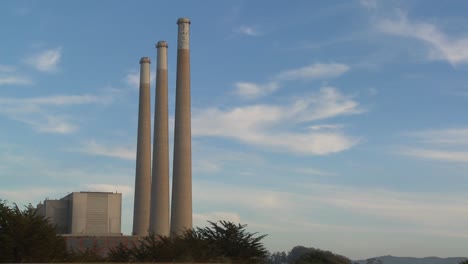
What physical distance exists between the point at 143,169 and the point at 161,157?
582cm

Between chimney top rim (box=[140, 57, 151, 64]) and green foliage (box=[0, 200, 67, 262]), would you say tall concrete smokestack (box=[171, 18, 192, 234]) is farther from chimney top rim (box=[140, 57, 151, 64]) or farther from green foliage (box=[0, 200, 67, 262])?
green foliage (box=[0, 200, 67, 262])

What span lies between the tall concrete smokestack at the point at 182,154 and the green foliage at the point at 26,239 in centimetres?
4236

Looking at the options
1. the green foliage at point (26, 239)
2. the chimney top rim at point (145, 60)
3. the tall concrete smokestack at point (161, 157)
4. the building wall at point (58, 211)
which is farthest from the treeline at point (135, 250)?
the building wall at point (58, 211)

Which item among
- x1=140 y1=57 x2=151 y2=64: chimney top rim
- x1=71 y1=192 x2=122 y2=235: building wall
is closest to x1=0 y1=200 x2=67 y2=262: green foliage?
x1=140 y1=57 x2=151 y2=64: chimney top rim

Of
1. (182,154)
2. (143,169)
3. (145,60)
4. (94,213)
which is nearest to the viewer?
(182,154)

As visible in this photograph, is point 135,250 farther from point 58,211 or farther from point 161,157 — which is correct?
point 58,211

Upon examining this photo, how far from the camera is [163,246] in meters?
39.8

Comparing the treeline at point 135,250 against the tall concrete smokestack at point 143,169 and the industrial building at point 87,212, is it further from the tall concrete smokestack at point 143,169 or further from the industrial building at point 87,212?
the industrial building at point 87,212

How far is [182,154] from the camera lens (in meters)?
81.5

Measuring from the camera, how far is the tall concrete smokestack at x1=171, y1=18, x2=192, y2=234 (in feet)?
264

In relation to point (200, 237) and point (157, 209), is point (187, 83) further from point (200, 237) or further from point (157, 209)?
point (200, 237)

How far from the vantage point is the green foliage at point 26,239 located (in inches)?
1344

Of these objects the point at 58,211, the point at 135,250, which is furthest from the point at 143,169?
the point at 135,250

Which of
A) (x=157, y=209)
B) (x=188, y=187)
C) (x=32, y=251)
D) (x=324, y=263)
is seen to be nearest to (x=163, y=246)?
(x=32, y=251)
